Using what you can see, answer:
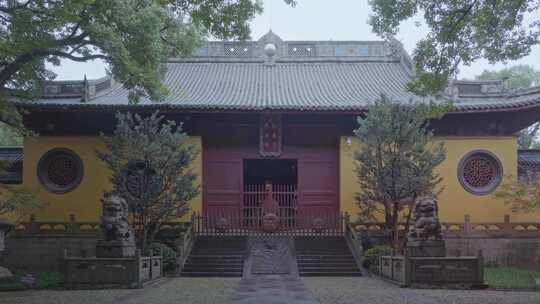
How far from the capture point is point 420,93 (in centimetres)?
1162

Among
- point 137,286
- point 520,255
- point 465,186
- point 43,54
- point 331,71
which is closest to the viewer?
point 43,54

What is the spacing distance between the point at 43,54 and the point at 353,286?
24.4ft

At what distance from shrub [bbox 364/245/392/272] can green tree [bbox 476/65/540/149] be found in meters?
26.0

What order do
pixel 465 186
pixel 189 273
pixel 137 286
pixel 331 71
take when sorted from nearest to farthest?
pixel 137 286 < pixel 189 273 < pixel 465 186 < pixel 331 71

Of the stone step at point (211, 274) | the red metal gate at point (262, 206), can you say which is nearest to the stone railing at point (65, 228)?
the stone step at point (211, 274)

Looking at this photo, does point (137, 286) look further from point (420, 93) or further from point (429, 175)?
point (429, 175)

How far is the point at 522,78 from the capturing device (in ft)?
131

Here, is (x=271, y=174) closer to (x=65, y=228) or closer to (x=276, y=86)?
(x=276, y=86)

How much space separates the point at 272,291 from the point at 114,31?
560 cm

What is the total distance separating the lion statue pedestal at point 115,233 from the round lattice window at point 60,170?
6153mm

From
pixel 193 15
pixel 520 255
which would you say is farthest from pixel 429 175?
pixel 193 15

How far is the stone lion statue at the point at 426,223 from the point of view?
12.2 metres

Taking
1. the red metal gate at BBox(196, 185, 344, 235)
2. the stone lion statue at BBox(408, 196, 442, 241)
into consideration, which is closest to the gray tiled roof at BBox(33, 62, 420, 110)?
the red metal gate at BBox(196, 185, 344, 235)

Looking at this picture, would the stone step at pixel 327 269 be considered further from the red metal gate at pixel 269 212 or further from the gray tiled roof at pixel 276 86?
the gray tiled roof at pixel 276 86
